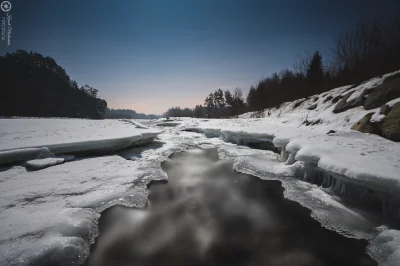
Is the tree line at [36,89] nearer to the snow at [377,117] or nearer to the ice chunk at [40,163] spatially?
the ice chunk at [40,163]

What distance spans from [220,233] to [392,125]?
5168 millimetres

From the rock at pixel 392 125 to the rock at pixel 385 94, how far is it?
125cm

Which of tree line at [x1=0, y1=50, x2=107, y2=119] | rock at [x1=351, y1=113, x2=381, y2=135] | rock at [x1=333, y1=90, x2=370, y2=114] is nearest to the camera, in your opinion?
rock at [x1=351, y1=113, x2=381, y2=135]

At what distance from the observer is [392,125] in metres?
4.21

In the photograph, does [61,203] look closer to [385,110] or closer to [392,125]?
[392,125]

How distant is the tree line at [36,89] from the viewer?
45156 mm

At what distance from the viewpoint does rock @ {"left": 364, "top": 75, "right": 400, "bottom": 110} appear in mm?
5445

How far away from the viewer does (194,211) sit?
3.17 m

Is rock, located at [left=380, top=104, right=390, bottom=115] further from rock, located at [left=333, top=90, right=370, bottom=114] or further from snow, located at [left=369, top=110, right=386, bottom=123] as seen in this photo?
rock, located at [left=333, top=90, right=370, bottom=114]

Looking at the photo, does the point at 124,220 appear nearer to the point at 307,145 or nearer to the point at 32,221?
the point at 32,221

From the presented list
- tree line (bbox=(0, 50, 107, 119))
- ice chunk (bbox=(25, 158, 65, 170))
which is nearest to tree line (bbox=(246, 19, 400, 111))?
ice chunk (bbox=(25, 158, 65, 170))

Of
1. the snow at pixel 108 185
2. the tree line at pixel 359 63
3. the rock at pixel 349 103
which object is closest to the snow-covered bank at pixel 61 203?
the snow at pixel 108 185

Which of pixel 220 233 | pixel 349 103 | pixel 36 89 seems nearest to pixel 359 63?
pixel 349 103

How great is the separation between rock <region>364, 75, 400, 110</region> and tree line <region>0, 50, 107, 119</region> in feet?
205
